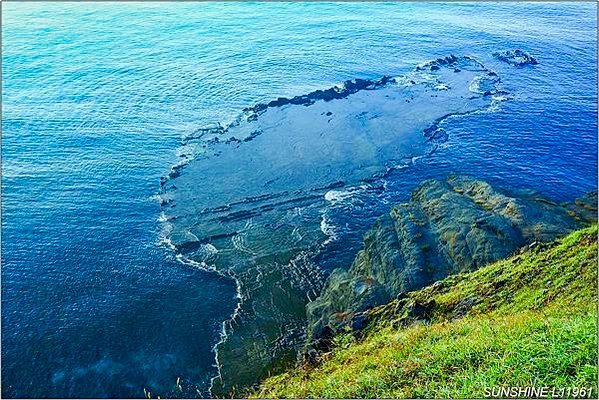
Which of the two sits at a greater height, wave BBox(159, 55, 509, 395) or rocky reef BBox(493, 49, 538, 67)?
rocky reef BBox(493, 49, 538, 67)

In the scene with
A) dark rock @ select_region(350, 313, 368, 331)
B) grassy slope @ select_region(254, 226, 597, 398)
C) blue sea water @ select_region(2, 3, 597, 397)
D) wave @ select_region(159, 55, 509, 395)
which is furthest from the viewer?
wave @ select_region(159, 55, 509, 395)

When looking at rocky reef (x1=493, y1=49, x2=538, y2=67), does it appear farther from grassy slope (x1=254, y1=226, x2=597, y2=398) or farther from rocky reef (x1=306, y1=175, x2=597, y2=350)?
grassy slope (x1=254, y1=226, x2=597, y2=398)

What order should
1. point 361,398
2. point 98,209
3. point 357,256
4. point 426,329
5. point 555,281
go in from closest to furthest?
point 361,398 → point 426,329 → point 555,281 → point 357,256 → point 98,209

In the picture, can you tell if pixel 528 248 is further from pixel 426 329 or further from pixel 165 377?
pixel 165 377

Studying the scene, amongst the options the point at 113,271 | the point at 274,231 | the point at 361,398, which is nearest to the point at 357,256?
the point at 274,231

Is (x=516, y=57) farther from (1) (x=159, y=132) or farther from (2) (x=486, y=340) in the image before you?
(2) (x=486, y=340)

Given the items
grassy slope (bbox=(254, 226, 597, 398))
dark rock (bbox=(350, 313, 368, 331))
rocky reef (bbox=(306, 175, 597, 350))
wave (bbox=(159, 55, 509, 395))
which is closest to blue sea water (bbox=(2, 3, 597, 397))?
wave (bbox=(159, 55, 509, 395))
